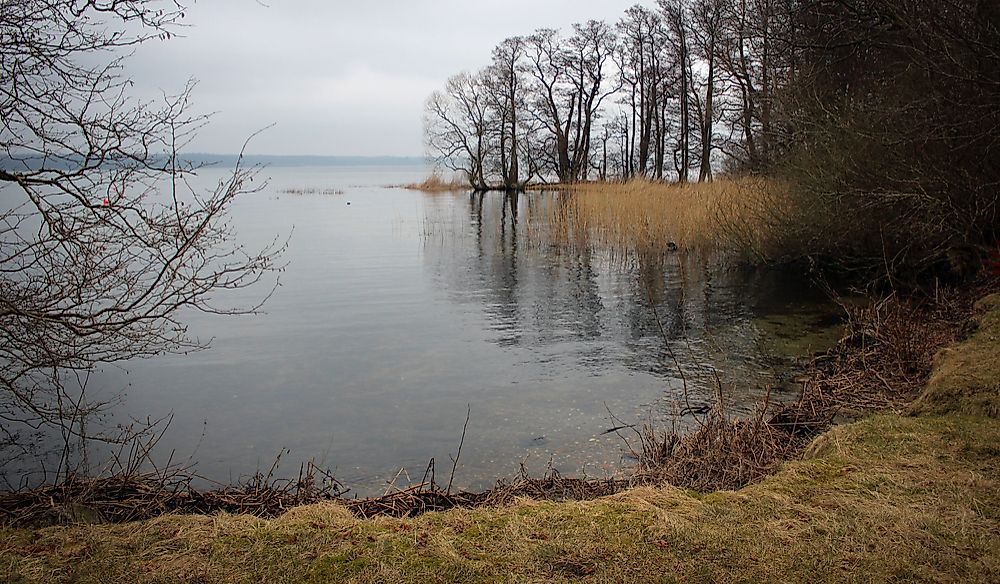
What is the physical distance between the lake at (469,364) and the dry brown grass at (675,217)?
688mm

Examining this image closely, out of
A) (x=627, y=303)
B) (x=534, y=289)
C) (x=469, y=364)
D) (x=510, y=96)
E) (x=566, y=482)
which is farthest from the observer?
(x=510, y=96)

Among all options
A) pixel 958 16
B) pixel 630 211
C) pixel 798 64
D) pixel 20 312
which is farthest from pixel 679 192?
pixel 20 312

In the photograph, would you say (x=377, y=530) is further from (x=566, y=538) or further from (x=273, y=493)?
(x=273, y=493)

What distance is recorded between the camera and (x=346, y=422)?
6.30 meters

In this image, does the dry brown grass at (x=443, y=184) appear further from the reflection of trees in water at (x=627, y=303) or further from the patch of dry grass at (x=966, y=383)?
the patch of dry grass at (x=966, y=383)

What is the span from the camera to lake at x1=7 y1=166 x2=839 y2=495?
5680mm

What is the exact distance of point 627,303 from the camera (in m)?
11.3

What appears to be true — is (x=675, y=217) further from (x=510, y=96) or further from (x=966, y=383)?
(x=510, y=96)

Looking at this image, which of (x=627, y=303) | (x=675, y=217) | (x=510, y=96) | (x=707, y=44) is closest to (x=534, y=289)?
(x=627, y=303)

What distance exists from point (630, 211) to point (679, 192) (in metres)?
1.32

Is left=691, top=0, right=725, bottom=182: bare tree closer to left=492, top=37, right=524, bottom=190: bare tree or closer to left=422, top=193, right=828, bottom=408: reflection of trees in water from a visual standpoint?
left=422, top=193, right=828, bottom=408: reflection of trees in water

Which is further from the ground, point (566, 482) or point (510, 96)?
point (510, 96)

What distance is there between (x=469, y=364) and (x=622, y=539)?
521cm

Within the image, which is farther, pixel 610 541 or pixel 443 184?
pixel 443 184
